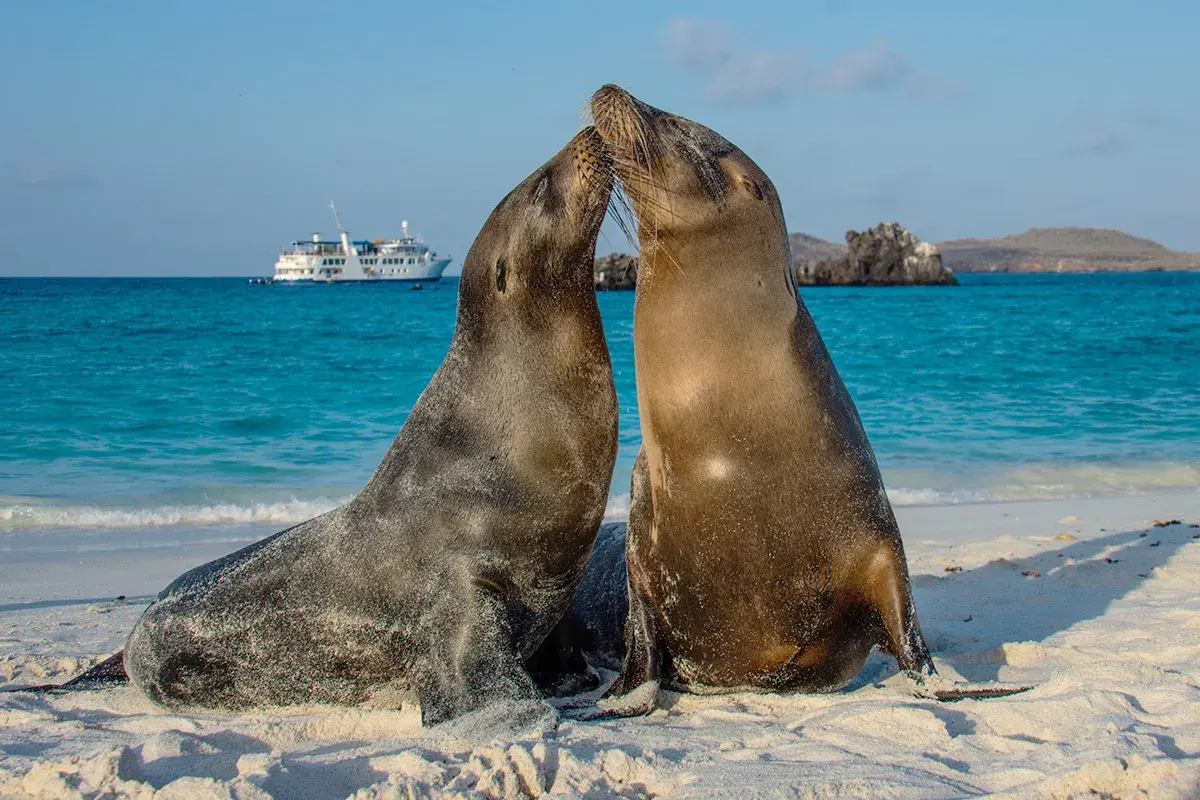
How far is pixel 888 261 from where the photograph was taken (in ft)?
310

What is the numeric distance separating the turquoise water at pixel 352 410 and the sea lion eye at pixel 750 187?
581 centimetres

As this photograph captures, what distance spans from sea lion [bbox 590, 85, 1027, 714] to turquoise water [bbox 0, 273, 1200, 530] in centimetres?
569

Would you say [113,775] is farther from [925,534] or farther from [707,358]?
[925,534]

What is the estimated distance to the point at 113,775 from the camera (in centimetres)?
321

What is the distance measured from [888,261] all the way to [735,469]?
93.6 meters

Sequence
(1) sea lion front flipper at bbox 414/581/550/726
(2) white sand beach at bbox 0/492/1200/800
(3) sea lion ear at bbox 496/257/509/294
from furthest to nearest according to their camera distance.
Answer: (3) sea lion ear at bbox 496/257/509/294 → (1) sea lion front flipper at bbox 414/581/550/726 → (2) white sand beach at bbox 0/492/1200/800

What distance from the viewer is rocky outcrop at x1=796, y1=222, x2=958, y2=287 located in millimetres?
93375

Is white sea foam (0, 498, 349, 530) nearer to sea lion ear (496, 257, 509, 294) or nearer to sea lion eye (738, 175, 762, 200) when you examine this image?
sea lion ear (496, 257, 509, 294)

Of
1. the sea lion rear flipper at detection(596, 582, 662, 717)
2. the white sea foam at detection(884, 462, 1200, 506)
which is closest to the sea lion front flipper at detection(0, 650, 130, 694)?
the sea lion rear flipper at detection(596, 582, 662, 717)

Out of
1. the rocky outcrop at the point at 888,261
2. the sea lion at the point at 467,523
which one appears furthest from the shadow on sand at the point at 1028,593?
the rocky outcrop at the point at 888,261

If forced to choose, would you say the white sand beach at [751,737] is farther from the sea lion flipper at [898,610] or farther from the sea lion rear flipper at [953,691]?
the sea lion flipper at [898,610]

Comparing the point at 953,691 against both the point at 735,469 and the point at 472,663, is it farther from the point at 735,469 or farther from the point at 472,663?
the point at 472,663

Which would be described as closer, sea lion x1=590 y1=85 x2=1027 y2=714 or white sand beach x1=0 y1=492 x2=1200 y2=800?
white sand beach x1=0 y1=492 x2=1200 y2=800

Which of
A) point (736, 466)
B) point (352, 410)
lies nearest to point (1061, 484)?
point (736, 466)
